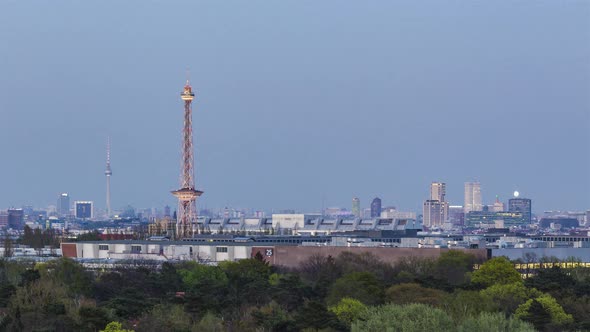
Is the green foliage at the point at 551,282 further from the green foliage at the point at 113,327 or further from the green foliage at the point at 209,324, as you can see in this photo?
the green foliage at the point at 113,327

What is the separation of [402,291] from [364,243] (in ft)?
139

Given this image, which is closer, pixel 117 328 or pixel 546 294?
pixel 117 328

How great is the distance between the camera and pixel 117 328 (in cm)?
5562

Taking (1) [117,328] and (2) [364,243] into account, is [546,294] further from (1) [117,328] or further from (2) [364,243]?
(2) [364,243]

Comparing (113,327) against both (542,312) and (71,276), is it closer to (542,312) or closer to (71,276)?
(542,312)

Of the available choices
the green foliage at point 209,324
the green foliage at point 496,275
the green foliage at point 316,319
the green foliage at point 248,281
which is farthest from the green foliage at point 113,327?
the green foliage at point 496,275

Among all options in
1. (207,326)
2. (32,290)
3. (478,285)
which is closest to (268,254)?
(478,285)

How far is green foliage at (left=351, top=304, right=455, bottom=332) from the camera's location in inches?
1925

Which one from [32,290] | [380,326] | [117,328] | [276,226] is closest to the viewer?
[380,326]

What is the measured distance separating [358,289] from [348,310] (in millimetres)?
7848

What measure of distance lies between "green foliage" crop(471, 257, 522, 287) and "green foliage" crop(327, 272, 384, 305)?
6339 millimetres

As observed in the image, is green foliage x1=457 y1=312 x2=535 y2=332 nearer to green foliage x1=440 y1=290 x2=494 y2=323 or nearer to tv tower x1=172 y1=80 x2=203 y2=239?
green foliage x1=440 y1=290 x2=494 y2=323

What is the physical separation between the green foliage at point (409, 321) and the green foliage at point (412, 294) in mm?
12452

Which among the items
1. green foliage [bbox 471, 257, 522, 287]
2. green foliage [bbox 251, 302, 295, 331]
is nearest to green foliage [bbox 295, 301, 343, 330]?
green foliage [bbox 251, 302, 295, 331]
